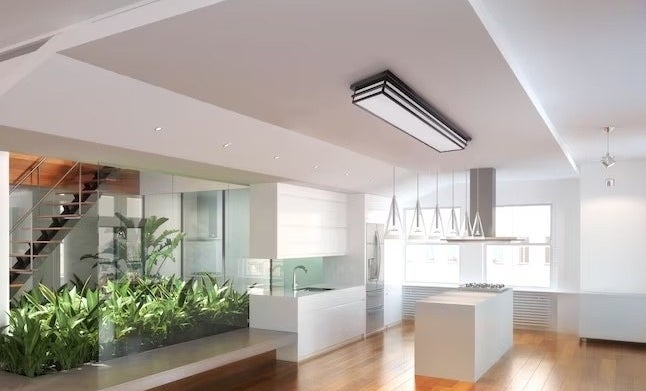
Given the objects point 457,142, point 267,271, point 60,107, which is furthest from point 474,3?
point 267,271

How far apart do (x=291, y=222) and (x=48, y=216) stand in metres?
2.87

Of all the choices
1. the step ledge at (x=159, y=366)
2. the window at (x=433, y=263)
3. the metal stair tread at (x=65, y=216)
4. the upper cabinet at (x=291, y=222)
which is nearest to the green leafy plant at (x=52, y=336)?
the step ledge at (x=159, y=366)

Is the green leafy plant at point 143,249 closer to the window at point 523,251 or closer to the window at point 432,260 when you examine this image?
the window at point 432,260

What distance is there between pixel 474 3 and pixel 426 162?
14.7 ft

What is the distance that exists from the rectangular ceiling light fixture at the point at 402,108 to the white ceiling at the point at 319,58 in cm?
7

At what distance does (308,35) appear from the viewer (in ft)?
8.09

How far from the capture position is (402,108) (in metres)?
3.51

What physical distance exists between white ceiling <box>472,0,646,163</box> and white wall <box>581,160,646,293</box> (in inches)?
115

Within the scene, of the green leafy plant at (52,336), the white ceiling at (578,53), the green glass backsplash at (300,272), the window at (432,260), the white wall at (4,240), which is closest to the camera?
the white ceiling at (578,53)

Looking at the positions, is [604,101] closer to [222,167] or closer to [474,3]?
[474,3]

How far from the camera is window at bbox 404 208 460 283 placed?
9.39 metres

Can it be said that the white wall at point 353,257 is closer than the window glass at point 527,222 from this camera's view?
Yes

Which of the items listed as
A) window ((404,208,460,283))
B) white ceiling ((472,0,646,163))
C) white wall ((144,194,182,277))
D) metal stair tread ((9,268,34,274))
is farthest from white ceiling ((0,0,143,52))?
window ((404,208,460,283))

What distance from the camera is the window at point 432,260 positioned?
9.39 m
